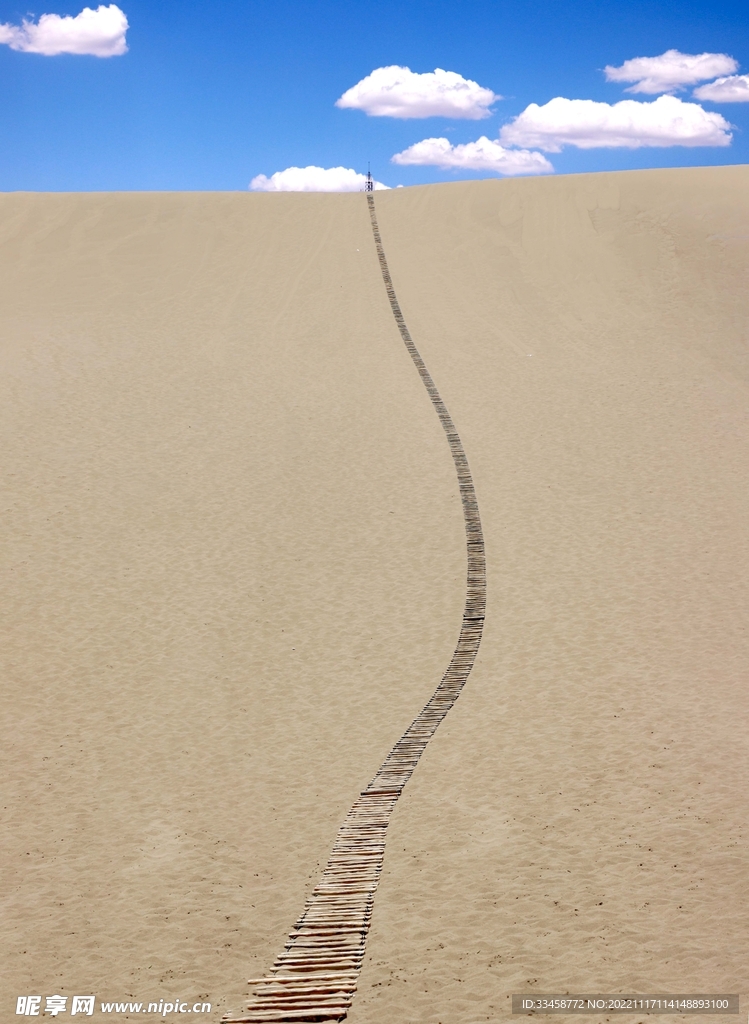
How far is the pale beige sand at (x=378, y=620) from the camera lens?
7758mm

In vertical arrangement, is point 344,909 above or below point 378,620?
below

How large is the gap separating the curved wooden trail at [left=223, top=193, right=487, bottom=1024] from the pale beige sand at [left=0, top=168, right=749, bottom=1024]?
17 cm

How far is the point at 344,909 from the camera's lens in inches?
311

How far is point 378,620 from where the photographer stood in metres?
13.8

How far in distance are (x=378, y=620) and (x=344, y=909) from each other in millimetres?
6117

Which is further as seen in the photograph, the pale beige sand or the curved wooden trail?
the pale beige sand

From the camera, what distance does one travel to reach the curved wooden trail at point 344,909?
6.84 meters

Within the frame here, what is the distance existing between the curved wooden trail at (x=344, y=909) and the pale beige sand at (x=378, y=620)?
172 mm

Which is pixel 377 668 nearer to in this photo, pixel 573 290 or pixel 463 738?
pixel 463 738

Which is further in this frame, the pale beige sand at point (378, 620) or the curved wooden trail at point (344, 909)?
the pale beige sand at point (378, 620)

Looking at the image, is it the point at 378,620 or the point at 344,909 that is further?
the point at 378,620

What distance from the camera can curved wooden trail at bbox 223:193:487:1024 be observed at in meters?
6.84

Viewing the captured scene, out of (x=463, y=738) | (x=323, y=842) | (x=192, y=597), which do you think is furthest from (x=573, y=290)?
(x=323, y=842)

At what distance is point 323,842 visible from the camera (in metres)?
8.93
